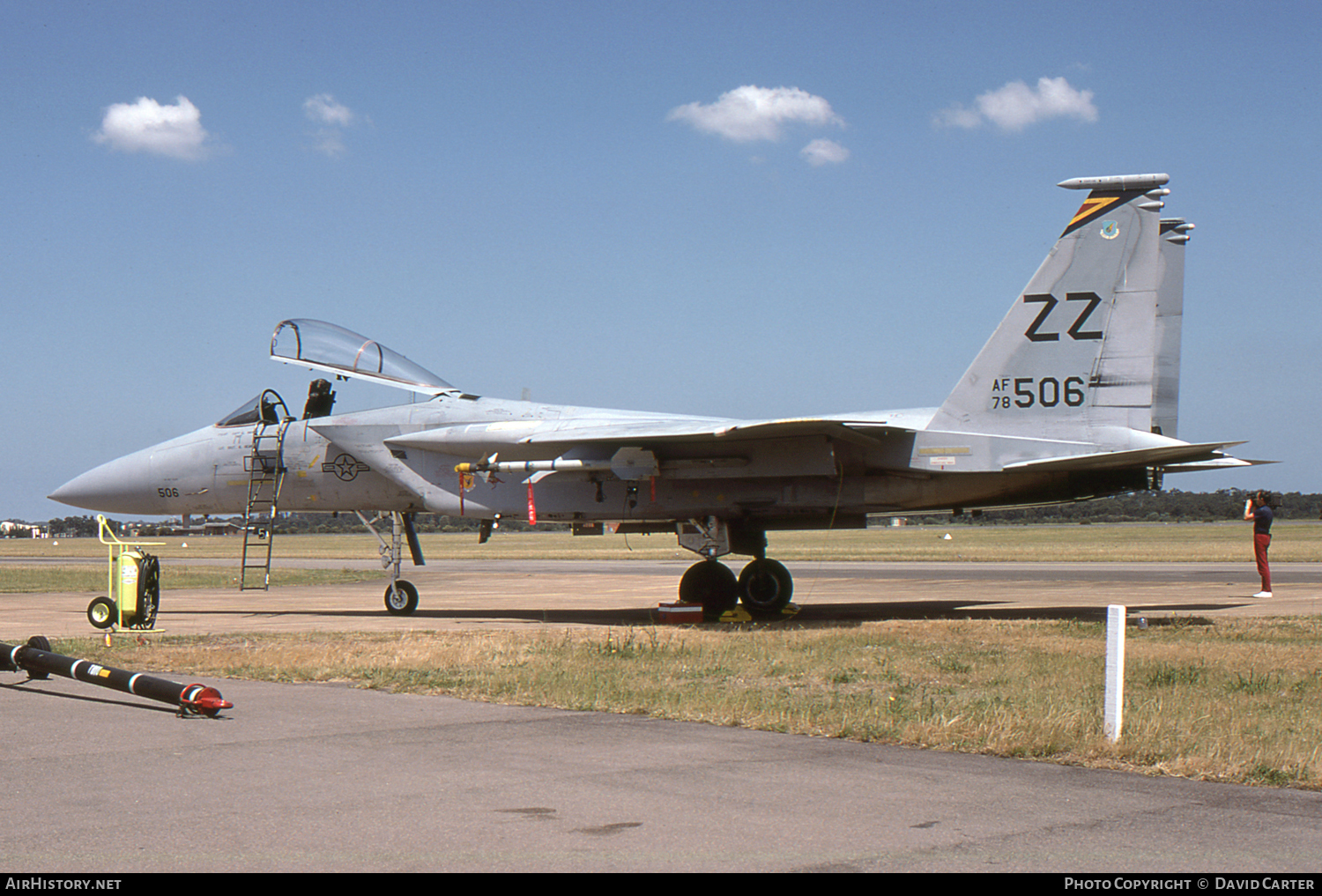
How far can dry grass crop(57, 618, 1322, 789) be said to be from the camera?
264 inches

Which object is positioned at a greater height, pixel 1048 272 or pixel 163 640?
pixel 1048 272

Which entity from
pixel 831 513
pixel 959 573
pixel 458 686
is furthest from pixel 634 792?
pixel 959 573

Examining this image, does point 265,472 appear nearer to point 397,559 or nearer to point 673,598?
point 397,559

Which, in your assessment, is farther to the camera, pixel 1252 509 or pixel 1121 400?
pixel 1252 509

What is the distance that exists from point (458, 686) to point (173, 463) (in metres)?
10.3

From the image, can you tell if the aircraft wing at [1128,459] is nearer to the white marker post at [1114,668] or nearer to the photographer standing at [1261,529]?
the photographer standing at [1261,529]

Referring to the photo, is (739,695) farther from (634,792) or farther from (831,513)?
(831,513)

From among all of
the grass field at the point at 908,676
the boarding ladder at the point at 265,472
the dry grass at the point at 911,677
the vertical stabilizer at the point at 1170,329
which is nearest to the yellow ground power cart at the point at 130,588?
the grass field at the point at 908,676

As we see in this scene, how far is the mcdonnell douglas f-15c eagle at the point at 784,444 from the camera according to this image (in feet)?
45.9

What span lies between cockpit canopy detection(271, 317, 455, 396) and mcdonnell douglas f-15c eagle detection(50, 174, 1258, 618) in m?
0.03

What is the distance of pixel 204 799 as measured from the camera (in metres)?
5.27

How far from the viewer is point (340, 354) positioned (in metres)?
16.8

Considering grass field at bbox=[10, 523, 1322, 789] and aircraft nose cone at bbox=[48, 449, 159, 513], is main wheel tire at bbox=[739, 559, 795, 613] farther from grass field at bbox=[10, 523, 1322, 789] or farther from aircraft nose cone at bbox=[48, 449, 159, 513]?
aircraft nose cone at bbox=[48, 449, 159, 513]
